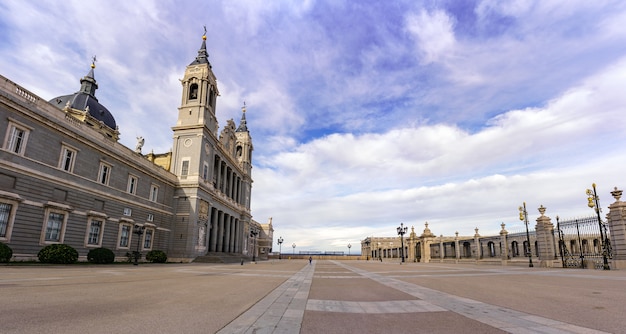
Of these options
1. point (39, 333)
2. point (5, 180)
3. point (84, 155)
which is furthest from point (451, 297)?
point (84, 155)

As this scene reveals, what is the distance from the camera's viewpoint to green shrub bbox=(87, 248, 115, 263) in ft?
81.3

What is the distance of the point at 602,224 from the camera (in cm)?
2464

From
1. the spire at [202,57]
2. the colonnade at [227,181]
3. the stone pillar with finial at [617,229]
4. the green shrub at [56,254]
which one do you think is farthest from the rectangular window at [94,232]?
the stone pillar with finial at [617,229]

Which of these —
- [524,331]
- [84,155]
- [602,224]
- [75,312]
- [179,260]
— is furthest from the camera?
[179,260]

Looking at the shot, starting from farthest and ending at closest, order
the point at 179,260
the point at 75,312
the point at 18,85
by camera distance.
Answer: the point at 179,260 → the point at 18,85 → the point at 75,312

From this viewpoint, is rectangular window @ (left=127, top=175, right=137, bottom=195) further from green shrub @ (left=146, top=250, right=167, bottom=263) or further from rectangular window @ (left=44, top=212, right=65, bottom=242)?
rectangular window @ (left=44, top=212, right=65, bottom=242)

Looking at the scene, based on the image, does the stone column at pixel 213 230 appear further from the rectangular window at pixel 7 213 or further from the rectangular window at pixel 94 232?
the rectangular window at pixel 7 213

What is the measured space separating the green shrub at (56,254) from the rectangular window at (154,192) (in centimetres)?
1453

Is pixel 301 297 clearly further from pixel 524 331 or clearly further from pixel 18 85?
pixel 18 85

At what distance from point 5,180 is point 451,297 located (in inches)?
1018

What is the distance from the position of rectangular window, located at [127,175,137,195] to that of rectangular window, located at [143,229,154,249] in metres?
4.96

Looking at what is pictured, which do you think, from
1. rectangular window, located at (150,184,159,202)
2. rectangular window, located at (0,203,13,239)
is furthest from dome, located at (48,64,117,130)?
rectangular window, located at (0,203,13,239)

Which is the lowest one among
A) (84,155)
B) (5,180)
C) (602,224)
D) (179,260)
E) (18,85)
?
(179,260)

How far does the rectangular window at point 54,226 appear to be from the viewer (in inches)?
898
